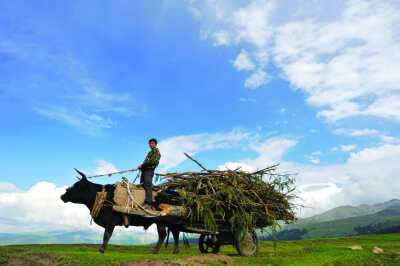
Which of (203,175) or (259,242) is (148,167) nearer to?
(203,175)

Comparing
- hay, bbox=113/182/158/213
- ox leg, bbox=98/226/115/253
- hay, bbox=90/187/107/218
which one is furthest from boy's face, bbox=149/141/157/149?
ox leg, bbox=98/226/115/253

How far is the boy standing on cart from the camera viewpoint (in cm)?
902

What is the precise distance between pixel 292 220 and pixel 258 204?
8.29 feet

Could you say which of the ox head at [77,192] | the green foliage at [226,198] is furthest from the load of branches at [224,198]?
the ox head at [77,192]

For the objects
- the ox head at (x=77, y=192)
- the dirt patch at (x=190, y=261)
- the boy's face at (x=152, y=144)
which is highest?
the boy's face at (x=152, y=144)

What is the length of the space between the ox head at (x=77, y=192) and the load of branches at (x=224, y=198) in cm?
258

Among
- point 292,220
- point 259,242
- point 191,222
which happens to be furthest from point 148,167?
point 292,220

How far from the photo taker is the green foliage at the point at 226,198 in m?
9.32

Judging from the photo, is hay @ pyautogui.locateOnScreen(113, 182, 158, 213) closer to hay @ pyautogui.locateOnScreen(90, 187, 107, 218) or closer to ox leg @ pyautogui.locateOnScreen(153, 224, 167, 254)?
hay @ pyautogui.locateOnScreen(90, 187, 107, 218)

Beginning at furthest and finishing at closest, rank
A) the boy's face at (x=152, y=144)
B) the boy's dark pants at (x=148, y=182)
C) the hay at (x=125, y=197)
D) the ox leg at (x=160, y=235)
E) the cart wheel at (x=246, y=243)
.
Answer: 1. the cart wheel at (x=246, y=243)
2. the boy's face at (x=152, y=144)
3. the ox leg at (x=160, y=235)
4. the boy's dark pants at (x=148, y=182)
5. the hay at (x=125, y=197)

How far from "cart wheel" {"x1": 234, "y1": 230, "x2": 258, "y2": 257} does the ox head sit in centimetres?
576

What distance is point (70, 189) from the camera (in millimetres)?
9023

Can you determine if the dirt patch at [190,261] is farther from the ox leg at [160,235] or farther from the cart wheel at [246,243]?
the cart wheel at [246,243]

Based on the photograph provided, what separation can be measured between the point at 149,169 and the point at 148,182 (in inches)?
17.9
